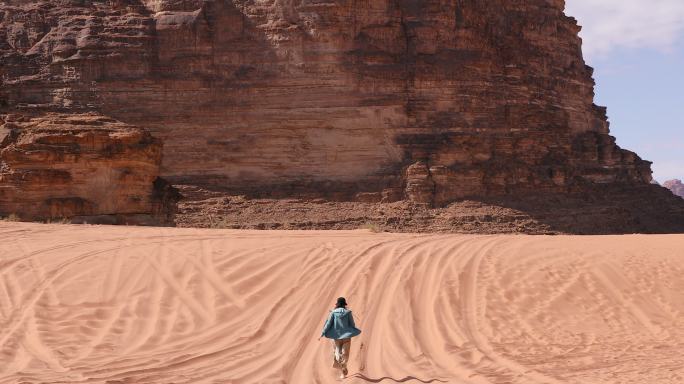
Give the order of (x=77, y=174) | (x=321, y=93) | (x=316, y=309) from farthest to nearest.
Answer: (x=321, y=93), (x=77, y=174), (x=316, y=309)

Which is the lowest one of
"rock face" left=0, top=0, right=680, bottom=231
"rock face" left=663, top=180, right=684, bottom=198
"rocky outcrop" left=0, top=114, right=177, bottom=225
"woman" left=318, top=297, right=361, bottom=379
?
"woman" left=318, top=297, right=361, bottom=379

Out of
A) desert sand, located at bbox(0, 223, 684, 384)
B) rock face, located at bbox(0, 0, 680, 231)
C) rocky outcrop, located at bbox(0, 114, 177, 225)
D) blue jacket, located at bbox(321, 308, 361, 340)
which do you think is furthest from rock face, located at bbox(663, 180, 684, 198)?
blue jacket, located at bbox(321, 308, 361, 340)

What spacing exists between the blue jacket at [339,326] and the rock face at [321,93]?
2928 cm

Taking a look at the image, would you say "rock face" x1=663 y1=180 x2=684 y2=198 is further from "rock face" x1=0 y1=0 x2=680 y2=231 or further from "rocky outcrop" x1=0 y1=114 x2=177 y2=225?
"rocky outcrop" x1=0 y1=114 x2=177 y2=225

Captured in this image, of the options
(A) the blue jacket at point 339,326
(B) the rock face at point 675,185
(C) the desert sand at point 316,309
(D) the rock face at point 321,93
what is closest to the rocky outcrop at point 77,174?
(C) the desert sand at point 316,309

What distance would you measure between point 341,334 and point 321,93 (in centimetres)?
3219

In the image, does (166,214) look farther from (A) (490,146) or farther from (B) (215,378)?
(A) (490,146)

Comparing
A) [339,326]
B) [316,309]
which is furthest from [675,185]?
[339,326]

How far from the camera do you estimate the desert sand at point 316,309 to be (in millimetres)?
9477

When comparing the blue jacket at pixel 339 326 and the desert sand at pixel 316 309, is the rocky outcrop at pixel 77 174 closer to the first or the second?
the desert sand at pixel 316 309

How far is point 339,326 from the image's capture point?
9281 mm

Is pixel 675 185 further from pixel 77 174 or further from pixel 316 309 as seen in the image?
Result: pixel 316 309

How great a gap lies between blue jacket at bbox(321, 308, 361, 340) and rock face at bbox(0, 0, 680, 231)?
29276mm

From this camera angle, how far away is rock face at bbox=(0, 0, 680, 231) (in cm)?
4012
